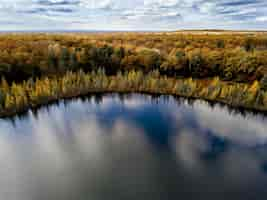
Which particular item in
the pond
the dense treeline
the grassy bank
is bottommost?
the pond

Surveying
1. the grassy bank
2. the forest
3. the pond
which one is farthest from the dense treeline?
the pond

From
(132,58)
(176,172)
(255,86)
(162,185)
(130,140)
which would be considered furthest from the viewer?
(132,58)

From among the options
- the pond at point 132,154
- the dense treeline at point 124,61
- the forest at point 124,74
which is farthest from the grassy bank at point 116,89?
the dense treeline at point 124,61

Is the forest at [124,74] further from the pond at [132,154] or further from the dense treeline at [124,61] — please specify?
the pond at [132,154]

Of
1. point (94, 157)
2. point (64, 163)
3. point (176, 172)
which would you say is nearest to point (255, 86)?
point (176, 172)

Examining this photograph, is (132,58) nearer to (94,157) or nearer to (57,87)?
(57,87)

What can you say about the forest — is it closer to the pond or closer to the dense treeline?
the dense treeline
